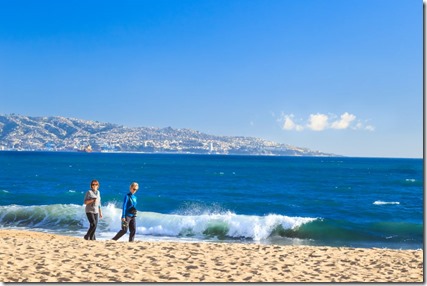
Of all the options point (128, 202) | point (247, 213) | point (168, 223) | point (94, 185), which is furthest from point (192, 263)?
point (247, 213)

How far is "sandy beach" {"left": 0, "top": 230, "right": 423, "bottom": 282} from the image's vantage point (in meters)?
Result: 8.82

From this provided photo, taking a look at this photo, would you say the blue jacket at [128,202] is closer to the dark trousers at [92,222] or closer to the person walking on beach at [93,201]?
the person walking on beach at [93,201]

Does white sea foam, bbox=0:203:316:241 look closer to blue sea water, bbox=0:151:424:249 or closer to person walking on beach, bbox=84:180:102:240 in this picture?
blue sea water, bbox=0:151:424:249

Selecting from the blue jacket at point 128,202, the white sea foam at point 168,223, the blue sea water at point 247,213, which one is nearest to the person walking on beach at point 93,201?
the blue jacket at point 128,202

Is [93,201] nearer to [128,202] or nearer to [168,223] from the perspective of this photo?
[128,202]

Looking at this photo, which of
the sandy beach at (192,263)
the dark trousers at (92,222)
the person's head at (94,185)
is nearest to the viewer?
the sandy beach at (192,263)

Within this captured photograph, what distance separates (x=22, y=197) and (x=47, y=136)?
136 m

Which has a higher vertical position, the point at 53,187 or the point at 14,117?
the point at 14,117

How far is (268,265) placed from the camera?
33.2 feet

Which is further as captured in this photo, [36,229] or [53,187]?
[53,187]

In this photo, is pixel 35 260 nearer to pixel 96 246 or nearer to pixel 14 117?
pixel 96 246

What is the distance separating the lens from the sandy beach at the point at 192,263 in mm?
8820

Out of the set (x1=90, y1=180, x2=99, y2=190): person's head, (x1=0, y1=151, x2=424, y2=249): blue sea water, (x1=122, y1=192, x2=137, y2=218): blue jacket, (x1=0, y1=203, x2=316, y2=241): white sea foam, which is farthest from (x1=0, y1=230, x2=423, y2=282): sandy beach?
(x1=0, y1=203, x2=316, y2=241): white sea foam

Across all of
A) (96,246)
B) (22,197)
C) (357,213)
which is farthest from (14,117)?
(96,246)
